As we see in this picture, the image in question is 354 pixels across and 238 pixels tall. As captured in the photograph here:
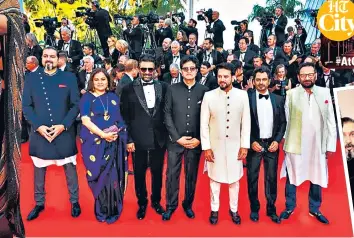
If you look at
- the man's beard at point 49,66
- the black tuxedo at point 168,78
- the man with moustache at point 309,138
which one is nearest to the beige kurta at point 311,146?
the man with moustache at point 309,138

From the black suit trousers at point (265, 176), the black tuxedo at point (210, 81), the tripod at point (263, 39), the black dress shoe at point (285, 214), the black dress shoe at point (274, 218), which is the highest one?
the tripod at point (263, 39)

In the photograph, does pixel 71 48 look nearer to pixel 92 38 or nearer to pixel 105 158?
pixel 92 38

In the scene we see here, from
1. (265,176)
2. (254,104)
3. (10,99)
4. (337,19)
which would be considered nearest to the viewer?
(10,99)

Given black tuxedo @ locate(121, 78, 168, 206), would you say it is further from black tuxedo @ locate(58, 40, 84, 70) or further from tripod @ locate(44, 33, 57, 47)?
tripod @ locate(44, 33, 57, 47)

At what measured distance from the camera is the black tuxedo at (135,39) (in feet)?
11.2

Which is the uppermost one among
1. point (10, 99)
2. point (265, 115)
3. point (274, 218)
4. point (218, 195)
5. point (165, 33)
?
point (165, 33)

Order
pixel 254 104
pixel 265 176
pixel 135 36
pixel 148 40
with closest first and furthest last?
pixel 254 104, pixel 265 176, pixel 135 36, pixel 148 40

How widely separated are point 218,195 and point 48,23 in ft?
5.01

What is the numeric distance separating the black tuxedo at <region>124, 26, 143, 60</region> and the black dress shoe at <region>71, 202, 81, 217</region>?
3.45 ft

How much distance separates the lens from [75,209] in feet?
10.5

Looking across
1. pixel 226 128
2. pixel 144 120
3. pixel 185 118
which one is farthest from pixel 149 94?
pixel 226 128

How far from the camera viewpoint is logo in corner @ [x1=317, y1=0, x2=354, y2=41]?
303cm

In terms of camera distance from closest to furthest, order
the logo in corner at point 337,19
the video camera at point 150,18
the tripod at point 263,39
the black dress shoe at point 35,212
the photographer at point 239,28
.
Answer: the logo in corner at point 337,19, the black dress shoe at point 35,212, the photographer at point 239,28, the tripod at point 263,39, the video camera at point 150,18

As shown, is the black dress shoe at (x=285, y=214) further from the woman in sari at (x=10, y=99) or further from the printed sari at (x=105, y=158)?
the woman in sari at (x=10, y=99)
